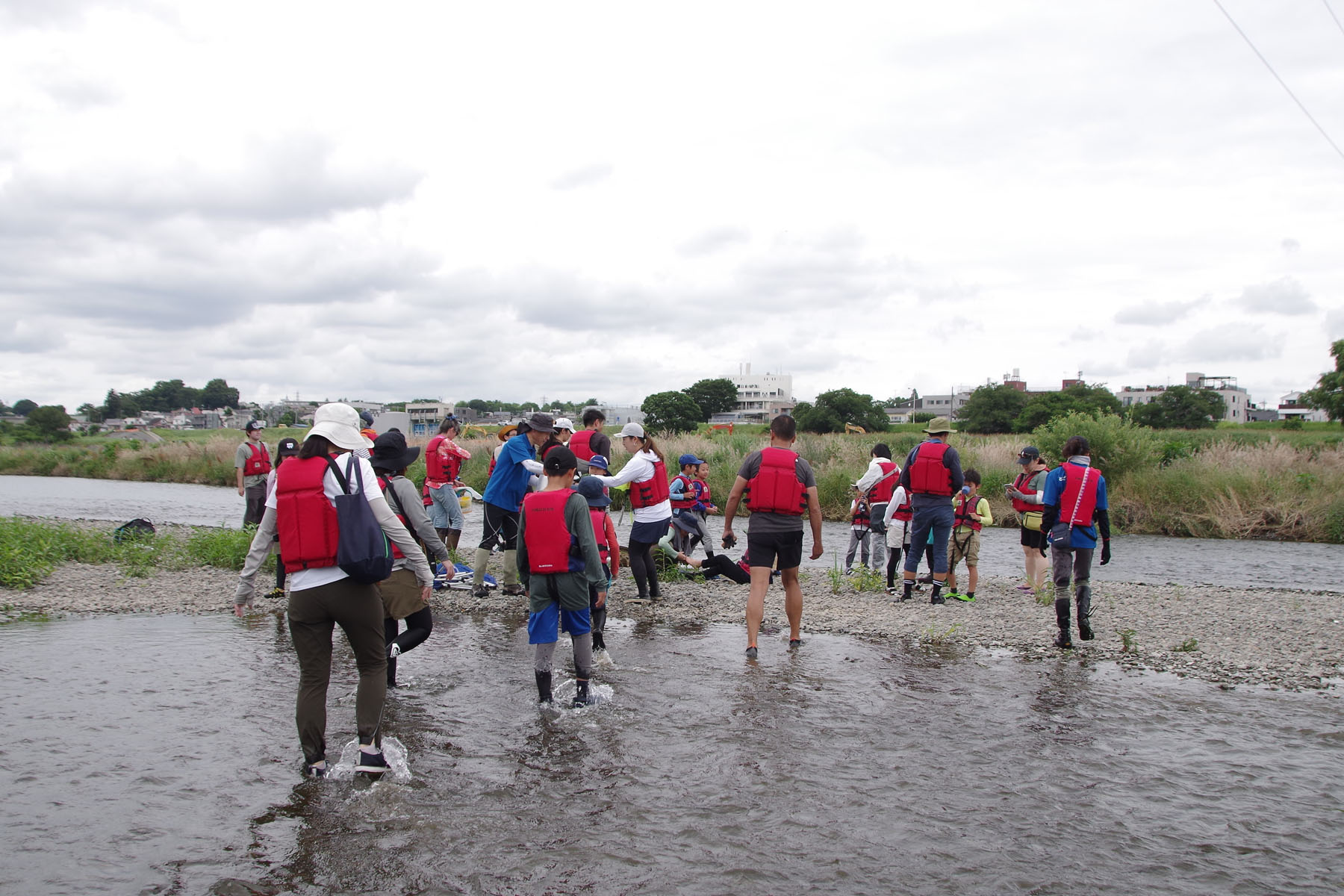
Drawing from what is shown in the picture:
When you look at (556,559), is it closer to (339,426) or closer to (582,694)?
(582,694)

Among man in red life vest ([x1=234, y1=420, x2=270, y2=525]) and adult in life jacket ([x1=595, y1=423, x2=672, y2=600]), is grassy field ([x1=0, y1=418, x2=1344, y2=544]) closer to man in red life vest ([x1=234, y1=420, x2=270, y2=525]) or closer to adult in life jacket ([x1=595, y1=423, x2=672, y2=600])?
man in red life vest ([x1=234, y1=420, x2=270, y2=525])

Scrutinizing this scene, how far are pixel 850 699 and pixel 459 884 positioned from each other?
3.61 meters

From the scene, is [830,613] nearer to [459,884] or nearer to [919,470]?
[919,470]

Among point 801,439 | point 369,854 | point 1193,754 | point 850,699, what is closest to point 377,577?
point 369,854

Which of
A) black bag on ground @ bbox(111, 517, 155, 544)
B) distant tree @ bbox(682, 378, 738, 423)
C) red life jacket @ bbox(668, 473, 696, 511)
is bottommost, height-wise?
black bag on ground @ bbox(111, 517, 155, 544)

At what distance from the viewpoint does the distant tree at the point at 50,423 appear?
66.8m

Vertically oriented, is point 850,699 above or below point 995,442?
below

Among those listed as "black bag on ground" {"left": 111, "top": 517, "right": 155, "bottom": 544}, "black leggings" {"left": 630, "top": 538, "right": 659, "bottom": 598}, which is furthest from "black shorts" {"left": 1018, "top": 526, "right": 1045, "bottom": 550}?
"black bag on ground" {"left": 111, "top": 517, "right": 155, "bottom": 544}

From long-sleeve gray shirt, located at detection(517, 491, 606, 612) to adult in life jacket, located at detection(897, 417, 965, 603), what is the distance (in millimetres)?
4850

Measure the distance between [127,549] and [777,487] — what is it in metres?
11.1

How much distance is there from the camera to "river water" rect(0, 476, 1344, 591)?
611 inches

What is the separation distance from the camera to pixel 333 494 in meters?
4.36

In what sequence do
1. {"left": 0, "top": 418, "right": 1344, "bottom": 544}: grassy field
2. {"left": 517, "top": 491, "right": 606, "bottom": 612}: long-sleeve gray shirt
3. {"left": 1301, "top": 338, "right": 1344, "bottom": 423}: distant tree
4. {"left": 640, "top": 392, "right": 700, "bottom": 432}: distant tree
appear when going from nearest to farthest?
{"left": 517, "top": 491, "right": 606, "bottom": 612}: long-sleeve gray shirt
{"left": 0, "top": 418, "right": 1344, "bottom": 544}: grassy field
{"left": 1301, "top": 338, "right": 1344, "bottom": 423}: distant tree
{"left": 640, "top": 392, "right": 700, "bottom": 432}: distant tree

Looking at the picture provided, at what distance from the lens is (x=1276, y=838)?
4301 millimetres
